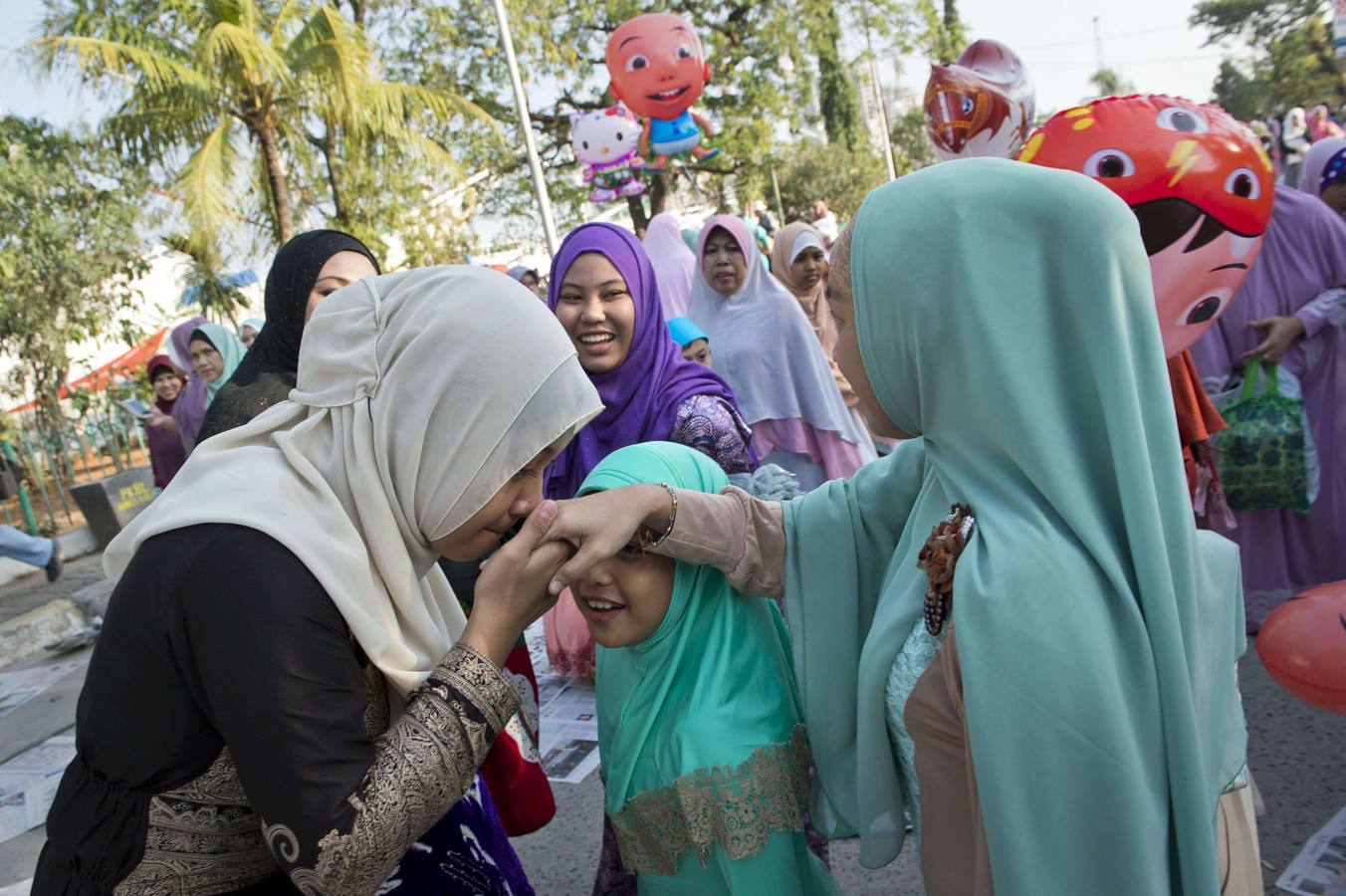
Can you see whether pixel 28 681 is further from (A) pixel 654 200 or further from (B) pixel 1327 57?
(B) pixel 1327 57

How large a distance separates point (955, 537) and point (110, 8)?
12.9 m

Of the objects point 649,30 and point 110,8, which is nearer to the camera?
point 649,30

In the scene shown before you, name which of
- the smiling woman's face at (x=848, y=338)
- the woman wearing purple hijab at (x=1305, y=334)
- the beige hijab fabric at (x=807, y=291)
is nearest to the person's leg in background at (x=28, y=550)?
the beige hijab fabric at (x=807, y=291)

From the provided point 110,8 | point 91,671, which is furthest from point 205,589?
point 110,8

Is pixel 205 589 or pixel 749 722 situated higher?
pixel 205 589

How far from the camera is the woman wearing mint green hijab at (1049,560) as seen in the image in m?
1.12

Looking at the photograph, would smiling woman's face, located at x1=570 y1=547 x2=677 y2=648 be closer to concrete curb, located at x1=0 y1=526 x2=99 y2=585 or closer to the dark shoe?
the dark shoe

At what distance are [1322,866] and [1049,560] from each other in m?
1.79

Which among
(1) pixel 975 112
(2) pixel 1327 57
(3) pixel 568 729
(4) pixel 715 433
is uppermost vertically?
(2) pixel 1327 57

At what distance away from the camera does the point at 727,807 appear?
5.46ft

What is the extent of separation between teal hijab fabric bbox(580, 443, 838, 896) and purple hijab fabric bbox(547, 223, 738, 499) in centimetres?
95

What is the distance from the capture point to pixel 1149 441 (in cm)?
121

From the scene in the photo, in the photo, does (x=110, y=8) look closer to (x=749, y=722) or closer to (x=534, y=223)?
(x=534, y=223)

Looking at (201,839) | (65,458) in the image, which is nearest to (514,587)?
(201,839)
